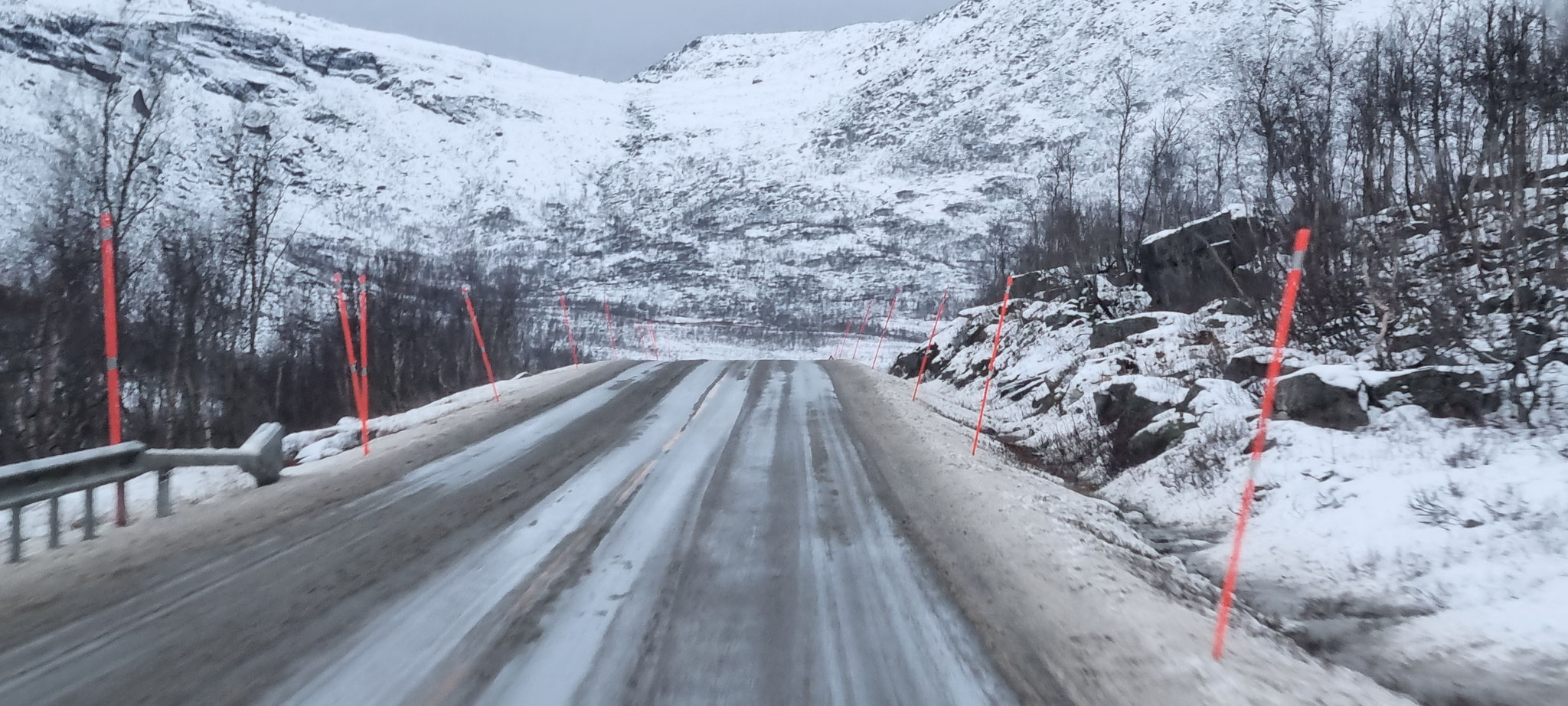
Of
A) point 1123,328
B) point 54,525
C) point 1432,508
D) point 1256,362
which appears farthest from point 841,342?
point 54,525

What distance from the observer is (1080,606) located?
5.33 m

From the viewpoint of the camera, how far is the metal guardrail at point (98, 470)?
6.45m

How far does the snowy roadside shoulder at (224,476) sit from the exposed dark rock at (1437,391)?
11.0m

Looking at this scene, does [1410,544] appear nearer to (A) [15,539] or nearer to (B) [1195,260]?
(A) [15,539]

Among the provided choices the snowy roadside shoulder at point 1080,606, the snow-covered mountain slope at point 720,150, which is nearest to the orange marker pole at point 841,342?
the snow-covered mountain slope at point 720,150

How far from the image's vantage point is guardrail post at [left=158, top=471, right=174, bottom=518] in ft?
25.0

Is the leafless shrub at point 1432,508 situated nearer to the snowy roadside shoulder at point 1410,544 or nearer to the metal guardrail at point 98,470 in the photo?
the snowy roadside shoulder at point 1410,544

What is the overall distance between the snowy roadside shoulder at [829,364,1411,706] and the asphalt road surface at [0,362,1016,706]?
259mm

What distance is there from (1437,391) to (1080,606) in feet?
16.7

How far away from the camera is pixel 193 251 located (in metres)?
26.9

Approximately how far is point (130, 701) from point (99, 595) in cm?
200

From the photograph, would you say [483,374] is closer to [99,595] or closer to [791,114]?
[99,595]

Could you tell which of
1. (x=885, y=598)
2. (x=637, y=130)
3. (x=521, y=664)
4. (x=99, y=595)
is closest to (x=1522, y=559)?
(x=885, y=598)

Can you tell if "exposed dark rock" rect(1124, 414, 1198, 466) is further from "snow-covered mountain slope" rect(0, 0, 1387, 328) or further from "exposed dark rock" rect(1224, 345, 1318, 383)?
"snow-covered mountain slope" rect(0, 0, 1387, 328)
